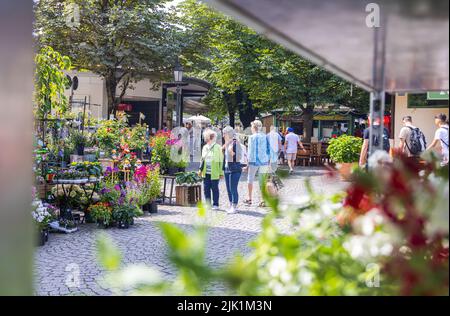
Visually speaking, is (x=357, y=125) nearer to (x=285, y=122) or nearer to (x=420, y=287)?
(x=285, y=122)

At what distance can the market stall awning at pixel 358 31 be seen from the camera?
1.85m

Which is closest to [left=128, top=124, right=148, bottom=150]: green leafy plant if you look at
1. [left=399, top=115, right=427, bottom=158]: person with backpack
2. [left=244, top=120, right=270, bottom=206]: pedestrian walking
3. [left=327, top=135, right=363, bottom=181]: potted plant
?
[left=244, top=120, right=270, bottom=206]: pedestrian walking

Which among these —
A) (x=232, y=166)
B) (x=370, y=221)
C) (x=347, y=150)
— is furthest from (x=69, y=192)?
(x=347, y=150)

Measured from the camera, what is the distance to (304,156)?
25641 mm

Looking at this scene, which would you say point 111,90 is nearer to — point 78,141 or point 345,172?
point 78,141

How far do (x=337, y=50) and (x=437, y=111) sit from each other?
1894 cm

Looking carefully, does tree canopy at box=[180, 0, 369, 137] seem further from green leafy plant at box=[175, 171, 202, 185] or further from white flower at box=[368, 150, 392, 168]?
white flower at box=[368, 150, 392, 168]

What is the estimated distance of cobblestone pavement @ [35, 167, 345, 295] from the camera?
5.89 m

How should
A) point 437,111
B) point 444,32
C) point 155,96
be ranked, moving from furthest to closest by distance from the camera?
point 155,96
point 437,111
point 444,32

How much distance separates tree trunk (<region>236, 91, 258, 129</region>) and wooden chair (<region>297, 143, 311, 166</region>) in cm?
770

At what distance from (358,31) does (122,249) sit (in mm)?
5884

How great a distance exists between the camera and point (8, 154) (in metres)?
1.22

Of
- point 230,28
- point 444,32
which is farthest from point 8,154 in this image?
point 230,28

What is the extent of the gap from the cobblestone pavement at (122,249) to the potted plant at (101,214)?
14cm
